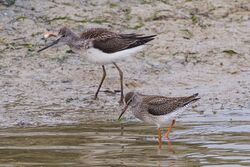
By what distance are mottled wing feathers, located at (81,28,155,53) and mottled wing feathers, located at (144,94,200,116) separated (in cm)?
218

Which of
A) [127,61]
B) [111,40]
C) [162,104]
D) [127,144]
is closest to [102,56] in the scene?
[111,40]

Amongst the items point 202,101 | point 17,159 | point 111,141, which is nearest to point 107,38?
point 202,101

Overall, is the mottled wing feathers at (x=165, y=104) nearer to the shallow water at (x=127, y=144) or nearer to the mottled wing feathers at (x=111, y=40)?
the shallow water at (x=127, y=144)

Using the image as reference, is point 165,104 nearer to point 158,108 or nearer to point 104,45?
point 158,108

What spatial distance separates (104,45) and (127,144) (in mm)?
3049

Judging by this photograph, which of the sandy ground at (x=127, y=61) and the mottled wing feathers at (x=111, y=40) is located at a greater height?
the mottled wing feathers at (x=111, y=40)

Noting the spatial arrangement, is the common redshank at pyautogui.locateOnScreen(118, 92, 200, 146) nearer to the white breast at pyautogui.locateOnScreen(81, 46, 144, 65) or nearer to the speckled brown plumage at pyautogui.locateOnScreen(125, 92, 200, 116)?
the speckled brown plumage at pyautogui.locateOnScreen(125, 92, 200, 116)

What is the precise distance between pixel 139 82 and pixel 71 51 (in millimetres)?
1429

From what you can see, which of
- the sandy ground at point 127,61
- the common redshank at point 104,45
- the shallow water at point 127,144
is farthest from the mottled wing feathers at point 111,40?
the shallow water at point 127,144

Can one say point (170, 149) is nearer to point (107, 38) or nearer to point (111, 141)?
point (111, 141)

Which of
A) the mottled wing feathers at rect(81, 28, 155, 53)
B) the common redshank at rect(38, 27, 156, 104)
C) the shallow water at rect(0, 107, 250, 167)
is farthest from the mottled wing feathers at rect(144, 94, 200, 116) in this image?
the mottled wing feathers at rect(81, 28, 155, 53)

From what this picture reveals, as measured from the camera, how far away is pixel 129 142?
375 inches

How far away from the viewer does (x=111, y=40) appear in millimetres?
12234

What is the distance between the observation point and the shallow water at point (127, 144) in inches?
339
